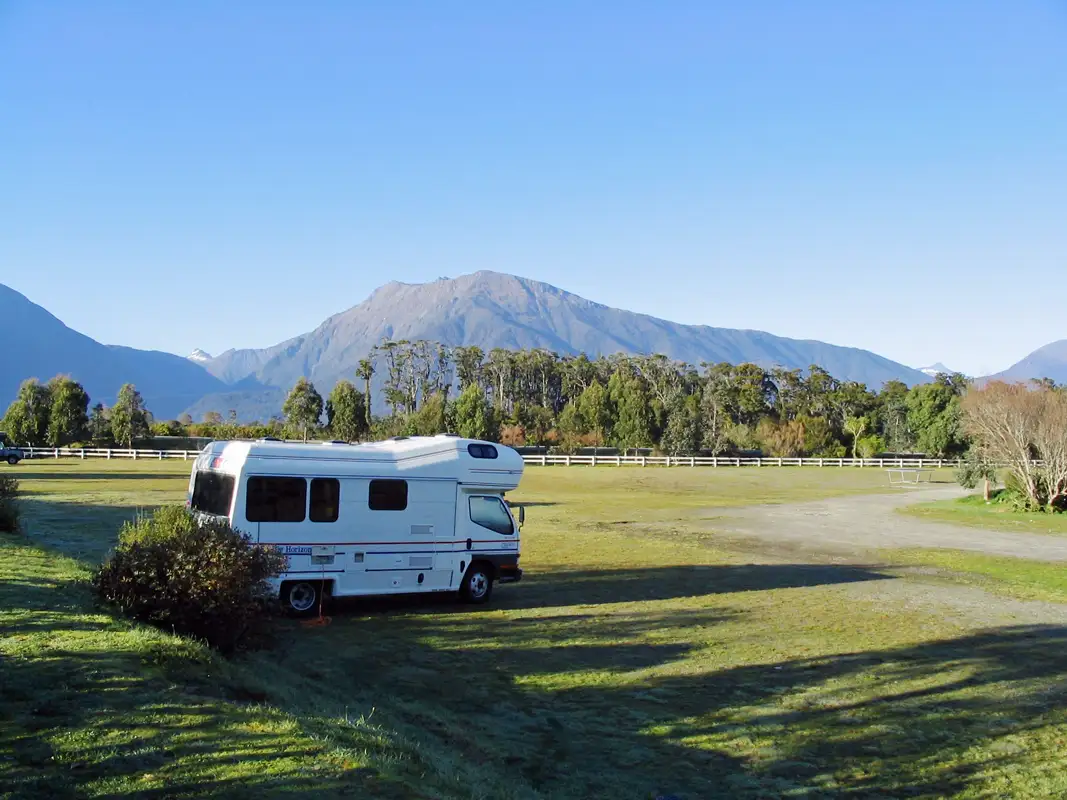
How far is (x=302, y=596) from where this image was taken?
13188 millimetres

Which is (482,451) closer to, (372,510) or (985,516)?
(372,510)

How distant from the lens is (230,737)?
5.84 meters

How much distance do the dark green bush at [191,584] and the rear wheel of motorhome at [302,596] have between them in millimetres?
3692

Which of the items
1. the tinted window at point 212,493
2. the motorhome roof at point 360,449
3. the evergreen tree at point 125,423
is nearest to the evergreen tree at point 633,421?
the evergreen tree at point 125,423

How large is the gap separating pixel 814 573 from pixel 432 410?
7442cm

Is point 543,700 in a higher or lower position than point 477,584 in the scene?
lower

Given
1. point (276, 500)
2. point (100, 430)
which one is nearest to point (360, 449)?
point (276, 500)

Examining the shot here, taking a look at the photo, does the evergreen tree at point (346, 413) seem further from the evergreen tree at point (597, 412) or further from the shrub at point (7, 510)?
the shrub at point (7, 510)

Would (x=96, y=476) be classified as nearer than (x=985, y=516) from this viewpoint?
No

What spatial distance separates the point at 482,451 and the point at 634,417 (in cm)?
8319

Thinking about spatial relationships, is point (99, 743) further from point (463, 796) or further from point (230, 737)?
point (463, 796)

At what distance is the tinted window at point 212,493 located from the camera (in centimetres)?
1305

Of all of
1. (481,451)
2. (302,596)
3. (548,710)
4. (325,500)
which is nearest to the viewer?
(548,710)

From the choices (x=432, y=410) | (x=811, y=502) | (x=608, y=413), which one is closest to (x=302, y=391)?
(x=432, y=410)
